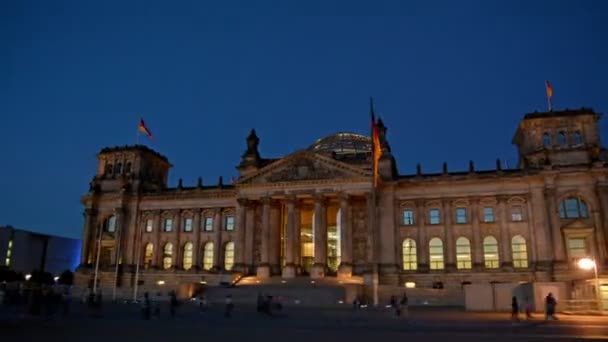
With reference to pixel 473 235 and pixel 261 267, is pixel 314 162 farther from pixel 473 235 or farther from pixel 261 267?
pixel 473 235

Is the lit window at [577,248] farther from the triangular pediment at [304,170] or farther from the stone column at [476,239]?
the triangular pediment at [304,170]

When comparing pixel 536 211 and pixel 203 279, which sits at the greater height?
pixel 536 211

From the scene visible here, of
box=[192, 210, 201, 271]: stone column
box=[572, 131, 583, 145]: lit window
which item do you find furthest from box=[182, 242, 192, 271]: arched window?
box=[572, 131, 583, 145]: lit window

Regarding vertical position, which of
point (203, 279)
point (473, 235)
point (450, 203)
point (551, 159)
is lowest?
point (203, 279)

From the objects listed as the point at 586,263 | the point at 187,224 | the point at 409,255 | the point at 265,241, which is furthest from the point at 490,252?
the point at 187,224

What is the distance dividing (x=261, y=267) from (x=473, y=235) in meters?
26.7

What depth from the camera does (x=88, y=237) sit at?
7806 centimetres

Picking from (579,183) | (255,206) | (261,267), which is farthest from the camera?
(255,206)

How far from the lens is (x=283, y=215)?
71000 millimetres

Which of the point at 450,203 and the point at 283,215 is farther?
the point at 283,215

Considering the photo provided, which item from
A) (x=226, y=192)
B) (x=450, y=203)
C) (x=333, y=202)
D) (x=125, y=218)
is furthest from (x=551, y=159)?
(x=125, y=218)

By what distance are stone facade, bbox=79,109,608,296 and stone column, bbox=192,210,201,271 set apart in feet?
1.11

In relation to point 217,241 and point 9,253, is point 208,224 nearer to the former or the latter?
point 217,241

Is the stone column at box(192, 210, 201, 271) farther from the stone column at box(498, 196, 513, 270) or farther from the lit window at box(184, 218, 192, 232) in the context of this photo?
the stone column at box(498, 196, 513, 270)
